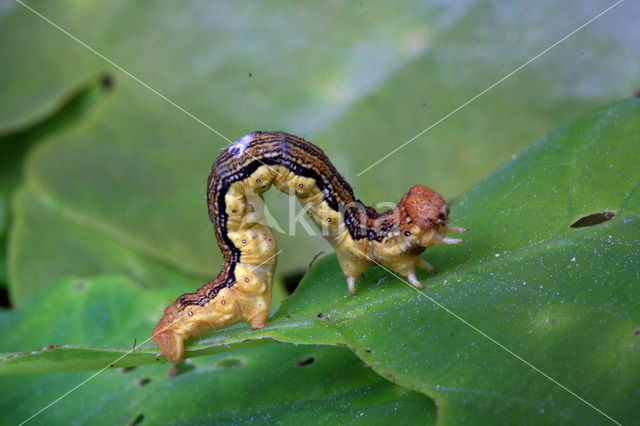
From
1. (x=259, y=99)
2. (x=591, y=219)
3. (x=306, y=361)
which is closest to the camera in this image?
(x=591, y=219)

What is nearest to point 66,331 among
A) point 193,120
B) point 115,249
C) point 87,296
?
point 87,296

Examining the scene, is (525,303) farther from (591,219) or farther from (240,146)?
(240,146)

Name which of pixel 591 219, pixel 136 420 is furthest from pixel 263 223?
pixel 591 219

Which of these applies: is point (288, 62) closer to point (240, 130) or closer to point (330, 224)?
point (240, 130)

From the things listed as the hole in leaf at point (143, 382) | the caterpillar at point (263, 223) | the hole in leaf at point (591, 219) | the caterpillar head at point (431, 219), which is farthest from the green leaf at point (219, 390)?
the hole in leaf at point (591, 219)

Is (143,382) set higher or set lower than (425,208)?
lower

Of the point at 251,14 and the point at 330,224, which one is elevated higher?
the point at 251,14

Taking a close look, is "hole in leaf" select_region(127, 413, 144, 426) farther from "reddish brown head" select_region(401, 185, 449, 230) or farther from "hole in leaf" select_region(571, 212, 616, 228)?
A: "hole in leaf" select_region(571, 212, 616, 228)

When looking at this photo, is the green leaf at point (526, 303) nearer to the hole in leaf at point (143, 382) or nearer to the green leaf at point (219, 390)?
the green leaf at point (219, 390)
